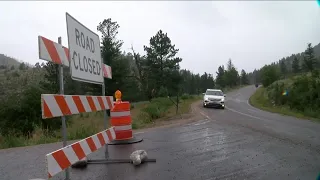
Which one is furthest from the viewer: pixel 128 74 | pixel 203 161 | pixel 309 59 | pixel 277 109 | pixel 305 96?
pixel 309 59

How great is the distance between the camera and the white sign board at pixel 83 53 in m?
5.11

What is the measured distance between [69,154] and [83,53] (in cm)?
203

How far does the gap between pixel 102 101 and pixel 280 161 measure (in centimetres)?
391

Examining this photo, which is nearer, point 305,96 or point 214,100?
point 214,100

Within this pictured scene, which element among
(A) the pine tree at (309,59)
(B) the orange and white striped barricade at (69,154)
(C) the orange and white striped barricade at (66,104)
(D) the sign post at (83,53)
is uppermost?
(A) the pine tree at (309,59)

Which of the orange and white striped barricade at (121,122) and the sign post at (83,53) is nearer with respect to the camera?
the sign post at (83,53)

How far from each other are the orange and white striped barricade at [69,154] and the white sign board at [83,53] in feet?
3.81

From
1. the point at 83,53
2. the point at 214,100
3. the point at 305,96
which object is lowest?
the point at 305,96

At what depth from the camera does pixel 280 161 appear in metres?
6.04

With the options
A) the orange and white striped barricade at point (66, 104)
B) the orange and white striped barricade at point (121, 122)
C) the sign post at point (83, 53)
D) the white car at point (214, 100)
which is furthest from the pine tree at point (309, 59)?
the orange and white striped barricade at point (66, 104)

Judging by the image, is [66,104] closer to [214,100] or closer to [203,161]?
[203,161]

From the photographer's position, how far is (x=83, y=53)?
559 centimetres

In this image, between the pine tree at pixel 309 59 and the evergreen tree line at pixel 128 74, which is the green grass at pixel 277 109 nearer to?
the evergreen tree line at pixel 128 74

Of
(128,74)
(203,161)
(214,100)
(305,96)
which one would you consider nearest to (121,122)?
(203,161)
